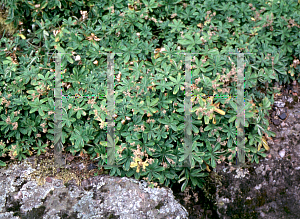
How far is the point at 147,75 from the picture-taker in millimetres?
3320

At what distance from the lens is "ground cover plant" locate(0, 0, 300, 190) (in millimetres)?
3084

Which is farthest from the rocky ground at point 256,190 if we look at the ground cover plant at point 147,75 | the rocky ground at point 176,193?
the ground cover plant at point 147,75

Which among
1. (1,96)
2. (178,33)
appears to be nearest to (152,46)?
(178,33)

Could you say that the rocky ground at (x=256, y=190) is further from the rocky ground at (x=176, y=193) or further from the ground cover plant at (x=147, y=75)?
the ground cover plant at (x=147, y=75)

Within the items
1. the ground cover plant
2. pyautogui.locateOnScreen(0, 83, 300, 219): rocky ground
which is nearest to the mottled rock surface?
pyautogui.locateOnScreen(0, 83, 300, 219): rocky ground

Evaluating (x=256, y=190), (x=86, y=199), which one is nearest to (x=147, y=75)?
(x=86, y=199)

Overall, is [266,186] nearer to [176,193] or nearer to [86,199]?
[176,193]

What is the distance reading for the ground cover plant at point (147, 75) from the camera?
3.08m

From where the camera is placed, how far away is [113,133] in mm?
3141

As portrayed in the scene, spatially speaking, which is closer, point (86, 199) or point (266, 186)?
point (86, 199)

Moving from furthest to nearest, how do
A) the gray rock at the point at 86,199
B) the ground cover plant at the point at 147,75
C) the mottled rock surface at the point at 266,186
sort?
the ground cover plant at the point at 147,75 < the mottled rock surface at the point at 266,186 < the gray rock at the point at 86,199

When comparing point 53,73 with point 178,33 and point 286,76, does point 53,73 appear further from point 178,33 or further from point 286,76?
point 286,76

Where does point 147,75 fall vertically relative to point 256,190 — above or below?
above

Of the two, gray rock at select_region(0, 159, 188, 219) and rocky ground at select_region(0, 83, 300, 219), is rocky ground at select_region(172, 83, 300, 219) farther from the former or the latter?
gray rock at select_region(0, 159, 188, 219)
